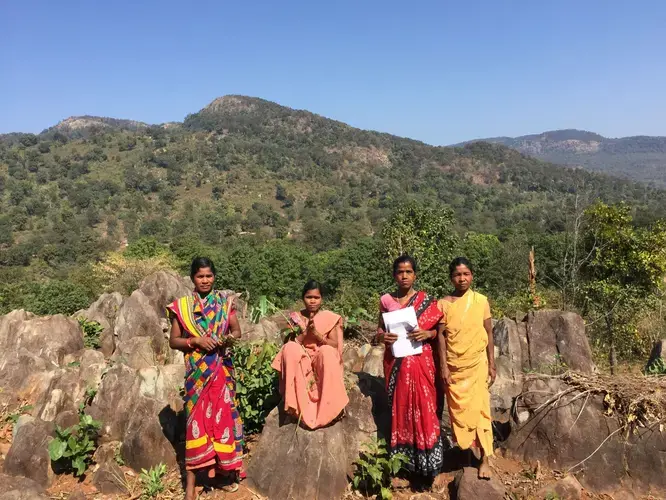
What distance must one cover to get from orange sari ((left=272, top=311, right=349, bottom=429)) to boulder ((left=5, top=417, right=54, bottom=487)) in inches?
78.9

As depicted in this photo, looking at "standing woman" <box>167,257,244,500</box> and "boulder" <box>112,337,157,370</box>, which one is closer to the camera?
"standing woman" <box>167,257,244,500</box>

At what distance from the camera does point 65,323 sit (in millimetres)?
7504

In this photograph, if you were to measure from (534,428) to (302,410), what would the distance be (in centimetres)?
185

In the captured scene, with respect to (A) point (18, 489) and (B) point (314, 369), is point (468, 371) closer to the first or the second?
(B) point (314, 369)

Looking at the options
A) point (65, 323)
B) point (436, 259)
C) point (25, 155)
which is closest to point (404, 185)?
point (25, 155)

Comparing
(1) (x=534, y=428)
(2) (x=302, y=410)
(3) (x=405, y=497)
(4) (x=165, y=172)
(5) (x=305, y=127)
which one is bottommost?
(3) (x=405, y=497)

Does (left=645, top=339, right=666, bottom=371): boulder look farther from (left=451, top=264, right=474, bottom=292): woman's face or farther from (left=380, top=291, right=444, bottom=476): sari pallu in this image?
(left=380, top=291, right=444, bottom=476): sari pallu

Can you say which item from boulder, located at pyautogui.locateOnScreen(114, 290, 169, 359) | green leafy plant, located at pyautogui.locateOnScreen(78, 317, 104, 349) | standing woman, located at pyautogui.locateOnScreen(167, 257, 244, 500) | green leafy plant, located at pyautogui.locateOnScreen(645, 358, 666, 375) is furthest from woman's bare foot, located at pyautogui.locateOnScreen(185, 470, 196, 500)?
green leafy plant, located at pyautogui.locateOnScreen(78, 317, 104, 349)

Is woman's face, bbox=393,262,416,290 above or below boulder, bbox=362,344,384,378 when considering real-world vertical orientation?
above

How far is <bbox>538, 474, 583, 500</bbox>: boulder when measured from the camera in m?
3.33

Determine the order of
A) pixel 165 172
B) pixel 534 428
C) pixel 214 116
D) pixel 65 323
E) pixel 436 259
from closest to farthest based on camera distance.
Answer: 1. pixel 534 428
2. pixel 65 323
3. pixel 436 259
4. pixel 165 172
5. pixel 214 116

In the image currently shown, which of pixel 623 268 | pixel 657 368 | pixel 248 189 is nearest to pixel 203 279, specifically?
pixel 657 368

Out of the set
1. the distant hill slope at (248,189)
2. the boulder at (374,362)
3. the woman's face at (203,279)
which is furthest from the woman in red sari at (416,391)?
the distant hill slope at (248,189)

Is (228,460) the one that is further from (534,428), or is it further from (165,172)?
(165,172)
